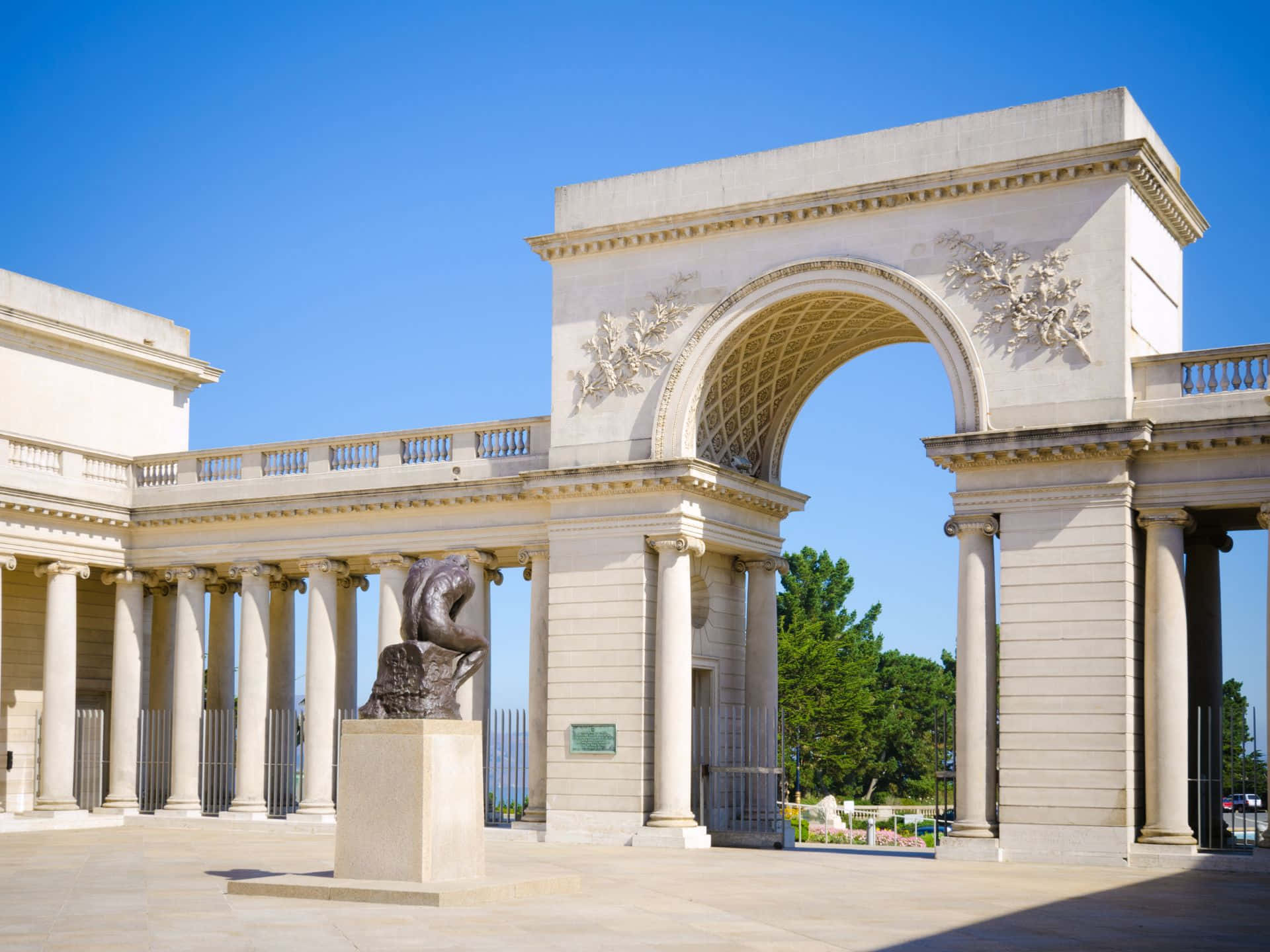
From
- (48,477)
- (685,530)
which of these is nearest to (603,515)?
(685,530)

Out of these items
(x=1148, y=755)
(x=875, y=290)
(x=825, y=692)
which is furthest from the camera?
(x=825, y=692)

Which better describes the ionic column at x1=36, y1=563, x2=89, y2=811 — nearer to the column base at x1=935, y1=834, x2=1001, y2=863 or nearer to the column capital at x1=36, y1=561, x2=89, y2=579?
the column capital at x1=36, y1=561, x2=89, y2=579

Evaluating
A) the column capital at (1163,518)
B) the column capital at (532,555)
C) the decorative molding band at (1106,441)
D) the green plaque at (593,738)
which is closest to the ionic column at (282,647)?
the column capital at (532,555)

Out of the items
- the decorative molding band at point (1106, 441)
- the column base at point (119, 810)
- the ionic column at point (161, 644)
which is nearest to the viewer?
the decorative molding band at point (1106, 441)

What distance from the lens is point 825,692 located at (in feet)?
265

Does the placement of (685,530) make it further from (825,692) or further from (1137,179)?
(825,692)

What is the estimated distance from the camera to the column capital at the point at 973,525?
96.8 feet

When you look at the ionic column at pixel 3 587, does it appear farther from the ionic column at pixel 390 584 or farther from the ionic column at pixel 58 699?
the ionic column at pixel 390 584

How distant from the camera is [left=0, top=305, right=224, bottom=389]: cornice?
40312 millimetres

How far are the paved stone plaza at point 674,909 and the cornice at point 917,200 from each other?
41.9 ft

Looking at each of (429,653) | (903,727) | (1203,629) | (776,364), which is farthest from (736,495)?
(903,727)

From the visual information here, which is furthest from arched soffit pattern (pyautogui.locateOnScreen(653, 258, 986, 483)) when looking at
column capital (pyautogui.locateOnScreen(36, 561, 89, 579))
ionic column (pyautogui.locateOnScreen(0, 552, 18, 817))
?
ionic column (pyautogui.locateOnScreen(0, 552, 18, 817))

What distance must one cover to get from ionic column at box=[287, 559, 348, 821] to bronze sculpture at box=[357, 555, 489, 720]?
1588 cm

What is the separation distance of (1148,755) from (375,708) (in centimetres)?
1459
